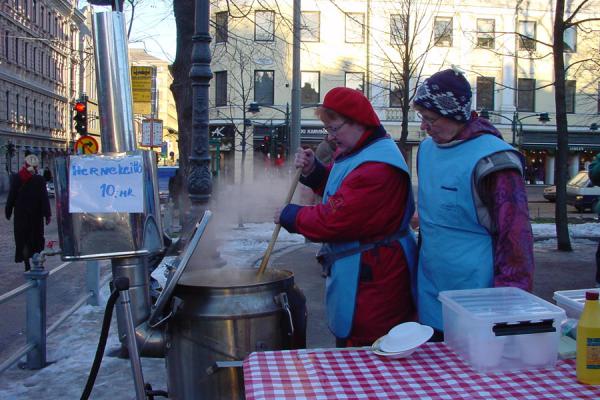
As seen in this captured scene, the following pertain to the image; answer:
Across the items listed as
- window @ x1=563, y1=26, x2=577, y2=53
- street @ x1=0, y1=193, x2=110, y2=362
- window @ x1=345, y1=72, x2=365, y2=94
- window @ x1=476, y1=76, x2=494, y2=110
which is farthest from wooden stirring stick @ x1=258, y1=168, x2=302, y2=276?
window @ x1=563, y1=26, x2=577, y2=53

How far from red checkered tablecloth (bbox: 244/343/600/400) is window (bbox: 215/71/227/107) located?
34797mm

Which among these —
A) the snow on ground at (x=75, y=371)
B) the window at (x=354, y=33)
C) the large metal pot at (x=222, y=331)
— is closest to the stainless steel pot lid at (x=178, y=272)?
the large metal pot at (x=222, y=331)

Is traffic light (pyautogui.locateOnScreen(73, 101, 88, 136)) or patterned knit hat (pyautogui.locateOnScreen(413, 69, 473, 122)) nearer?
patterned knit hat (pyautogui.locateOnScreen(413, 69, 473, 122))

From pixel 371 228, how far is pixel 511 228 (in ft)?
1.96

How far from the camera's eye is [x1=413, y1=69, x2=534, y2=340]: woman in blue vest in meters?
2.25

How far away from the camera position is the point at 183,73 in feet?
32.1

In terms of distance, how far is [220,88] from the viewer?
119ft

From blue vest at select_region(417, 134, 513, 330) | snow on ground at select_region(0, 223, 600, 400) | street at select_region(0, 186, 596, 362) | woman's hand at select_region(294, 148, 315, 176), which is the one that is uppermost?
woman's hand at select_region(294, 148, 315, 176)

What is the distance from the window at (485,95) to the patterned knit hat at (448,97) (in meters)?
36.9

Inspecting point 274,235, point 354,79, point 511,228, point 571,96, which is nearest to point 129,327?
point 274,235

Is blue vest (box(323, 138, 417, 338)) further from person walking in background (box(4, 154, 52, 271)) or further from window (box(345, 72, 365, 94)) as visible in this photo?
window (box(345, 72, 365, 94))

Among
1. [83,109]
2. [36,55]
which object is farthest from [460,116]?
[36,55]

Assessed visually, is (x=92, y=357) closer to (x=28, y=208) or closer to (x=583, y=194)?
(x=28, y=208)

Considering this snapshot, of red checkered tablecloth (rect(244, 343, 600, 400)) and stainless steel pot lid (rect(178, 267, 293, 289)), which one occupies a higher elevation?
stainless steel pot lid (rect(178, 267, 293, 289))
